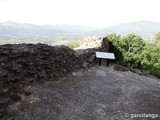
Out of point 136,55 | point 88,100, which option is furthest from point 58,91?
point 136,55

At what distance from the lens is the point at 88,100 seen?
17.3 meters

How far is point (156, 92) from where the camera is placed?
70.3ft

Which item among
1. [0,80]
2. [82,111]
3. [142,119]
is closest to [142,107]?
[142,119]

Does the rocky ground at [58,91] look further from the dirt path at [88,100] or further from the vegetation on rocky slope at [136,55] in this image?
the vegetation on rocky slope at [136,55]

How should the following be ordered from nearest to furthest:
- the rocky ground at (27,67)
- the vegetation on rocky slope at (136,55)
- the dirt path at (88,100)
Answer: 1. the dirt path at (88,100)
2. the rocky ground at (27,67)
3. the vegetation on rocky slope at (136,55)

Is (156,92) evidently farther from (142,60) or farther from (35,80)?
(142,60)

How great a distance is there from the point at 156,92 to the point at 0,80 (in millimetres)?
14366

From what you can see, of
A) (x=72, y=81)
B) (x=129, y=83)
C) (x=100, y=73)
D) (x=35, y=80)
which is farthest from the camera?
(x=100, y=73)

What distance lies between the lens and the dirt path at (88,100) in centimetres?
1453

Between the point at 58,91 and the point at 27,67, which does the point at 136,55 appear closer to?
the point at 58,91

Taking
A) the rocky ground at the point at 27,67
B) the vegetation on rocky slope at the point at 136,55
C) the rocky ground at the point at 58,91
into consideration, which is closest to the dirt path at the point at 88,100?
the rocky ground at the point at 58,91

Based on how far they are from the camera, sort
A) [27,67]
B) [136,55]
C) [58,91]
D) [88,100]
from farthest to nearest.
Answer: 1. [136,55]
2. [27,67]
3. [58,91]
4. [88,100]

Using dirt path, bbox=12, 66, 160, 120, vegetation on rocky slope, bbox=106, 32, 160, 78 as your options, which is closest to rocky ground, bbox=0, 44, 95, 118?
dirt path, bbox=12, 66, 160, 120

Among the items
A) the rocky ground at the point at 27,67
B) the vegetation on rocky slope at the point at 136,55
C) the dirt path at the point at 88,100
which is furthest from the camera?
the vegetation on rocky slope at the point at 136,55
